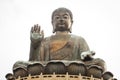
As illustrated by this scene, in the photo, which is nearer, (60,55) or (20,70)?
(20,70)

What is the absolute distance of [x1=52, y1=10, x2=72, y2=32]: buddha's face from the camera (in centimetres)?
1162

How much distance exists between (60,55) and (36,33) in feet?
2.68

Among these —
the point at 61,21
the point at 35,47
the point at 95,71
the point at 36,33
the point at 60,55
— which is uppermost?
the point at 61,21

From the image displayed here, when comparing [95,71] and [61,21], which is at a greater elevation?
[61,21]

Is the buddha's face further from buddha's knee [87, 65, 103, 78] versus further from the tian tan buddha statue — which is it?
buddha's knee [87, 65, 103, 78]

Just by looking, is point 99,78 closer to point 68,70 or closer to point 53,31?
point 68,70

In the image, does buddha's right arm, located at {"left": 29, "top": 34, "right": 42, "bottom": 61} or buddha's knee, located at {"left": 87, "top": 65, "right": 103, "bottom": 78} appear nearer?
buddha's knee, located at {"left": 87, "top": 65, "right": 103, "bottom": 78}

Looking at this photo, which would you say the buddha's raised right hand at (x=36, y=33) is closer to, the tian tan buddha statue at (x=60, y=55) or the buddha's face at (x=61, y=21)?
the tian tan buddha statue at (x=60, y=55)

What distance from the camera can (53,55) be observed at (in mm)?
10922

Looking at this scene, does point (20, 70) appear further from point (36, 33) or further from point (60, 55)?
point (60, 55)

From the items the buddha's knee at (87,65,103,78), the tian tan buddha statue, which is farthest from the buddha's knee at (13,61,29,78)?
the buddha's knee at (87,65,103,78)

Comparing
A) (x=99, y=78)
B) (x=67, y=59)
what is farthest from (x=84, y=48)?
(x=99, y=78)

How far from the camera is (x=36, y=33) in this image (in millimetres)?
10375

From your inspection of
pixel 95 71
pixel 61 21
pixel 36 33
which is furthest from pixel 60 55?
pixel 95 71
